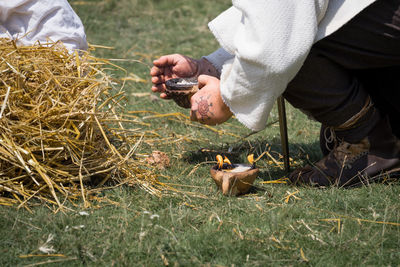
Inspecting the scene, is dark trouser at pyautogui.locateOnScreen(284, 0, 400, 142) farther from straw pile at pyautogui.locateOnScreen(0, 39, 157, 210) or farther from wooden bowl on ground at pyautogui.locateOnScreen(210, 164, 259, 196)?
straw pile at pyautogui.locateOnScreen(0, 39, 157, 210)

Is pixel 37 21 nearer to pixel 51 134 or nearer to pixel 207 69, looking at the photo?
pixel 51 134

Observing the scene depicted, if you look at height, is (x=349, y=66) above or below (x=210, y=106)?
above

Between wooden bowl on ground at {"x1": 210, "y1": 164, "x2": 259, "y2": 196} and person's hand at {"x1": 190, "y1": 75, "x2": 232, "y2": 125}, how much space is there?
0.21 metres

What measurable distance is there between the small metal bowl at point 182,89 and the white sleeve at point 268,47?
0.35 m

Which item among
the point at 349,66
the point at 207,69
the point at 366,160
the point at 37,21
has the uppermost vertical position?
the point at 37,21

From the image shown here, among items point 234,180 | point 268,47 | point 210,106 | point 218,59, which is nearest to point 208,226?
point 234,180

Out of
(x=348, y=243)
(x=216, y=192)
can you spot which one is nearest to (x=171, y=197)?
(x=216, y=192)

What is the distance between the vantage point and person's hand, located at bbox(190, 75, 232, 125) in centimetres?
178

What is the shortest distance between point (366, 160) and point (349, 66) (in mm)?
402

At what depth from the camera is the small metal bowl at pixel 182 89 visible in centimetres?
200

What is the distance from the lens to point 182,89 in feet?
6.59

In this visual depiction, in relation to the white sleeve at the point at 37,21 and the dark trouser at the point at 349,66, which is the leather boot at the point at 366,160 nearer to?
the dark trouser at the point at 349,66

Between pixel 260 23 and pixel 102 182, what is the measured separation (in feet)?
2.88

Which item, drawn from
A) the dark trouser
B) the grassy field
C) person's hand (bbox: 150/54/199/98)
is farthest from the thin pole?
person's hand (bbox: 150/54/199/98)
